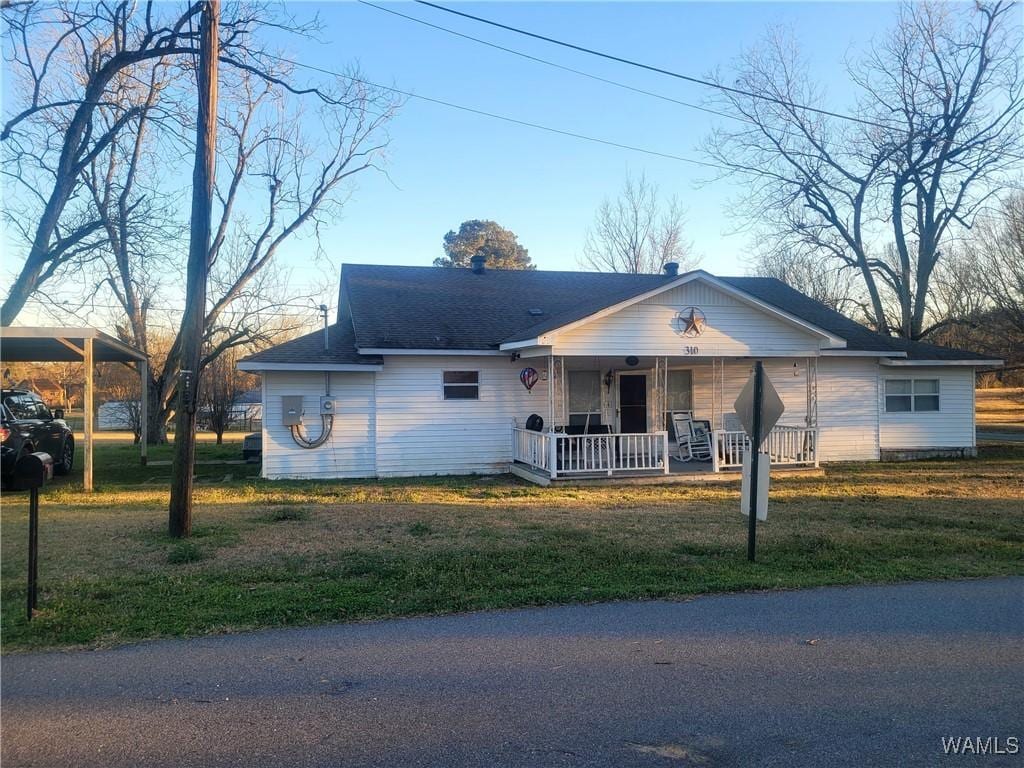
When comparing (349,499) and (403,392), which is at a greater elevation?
(403,392)

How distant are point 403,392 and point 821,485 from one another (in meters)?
8.67

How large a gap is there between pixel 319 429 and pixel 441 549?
7.83 meters

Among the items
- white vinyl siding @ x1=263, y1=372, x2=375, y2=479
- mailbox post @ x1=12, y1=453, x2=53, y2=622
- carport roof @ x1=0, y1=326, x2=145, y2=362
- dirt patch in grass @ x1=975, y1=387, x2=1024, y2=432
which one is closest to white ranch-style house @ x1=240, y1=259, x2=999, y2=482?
white vinyl siding @ x1=263, y1=372, x2=375, y2=479

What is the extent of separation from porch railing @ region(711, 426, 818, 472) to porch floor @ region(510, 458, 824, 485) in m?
0.30

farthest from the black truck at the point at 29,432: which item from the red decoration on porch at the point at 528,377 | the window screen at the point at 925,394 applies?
the window screen at the point at 925,394

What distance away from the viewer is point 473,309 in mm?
17906

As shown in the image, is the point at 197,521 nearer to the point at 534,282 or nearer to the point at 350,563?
the point at 350,563

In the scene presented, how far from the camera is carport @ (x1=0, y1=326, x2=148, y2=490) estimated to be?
40.3 ft

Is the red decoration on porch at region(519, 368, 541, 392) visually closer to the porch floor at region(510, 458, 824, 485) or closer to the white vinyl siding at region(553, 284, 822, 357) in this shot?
the porch floor at region(510, 458, 824, 485)

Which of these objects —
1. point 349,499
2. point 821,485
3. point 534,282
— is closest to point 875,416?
point 821,485

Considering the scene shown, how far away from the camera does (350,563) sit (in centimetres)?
732

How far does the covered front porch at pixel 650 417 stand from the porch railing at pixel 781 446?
2 cm

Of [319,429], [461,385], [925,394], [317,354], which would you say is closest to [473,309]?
[461,385]

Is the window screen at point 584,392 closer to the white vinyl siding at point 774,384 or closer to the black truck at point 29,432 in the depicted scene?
the white vinyl siding at point 774,384
